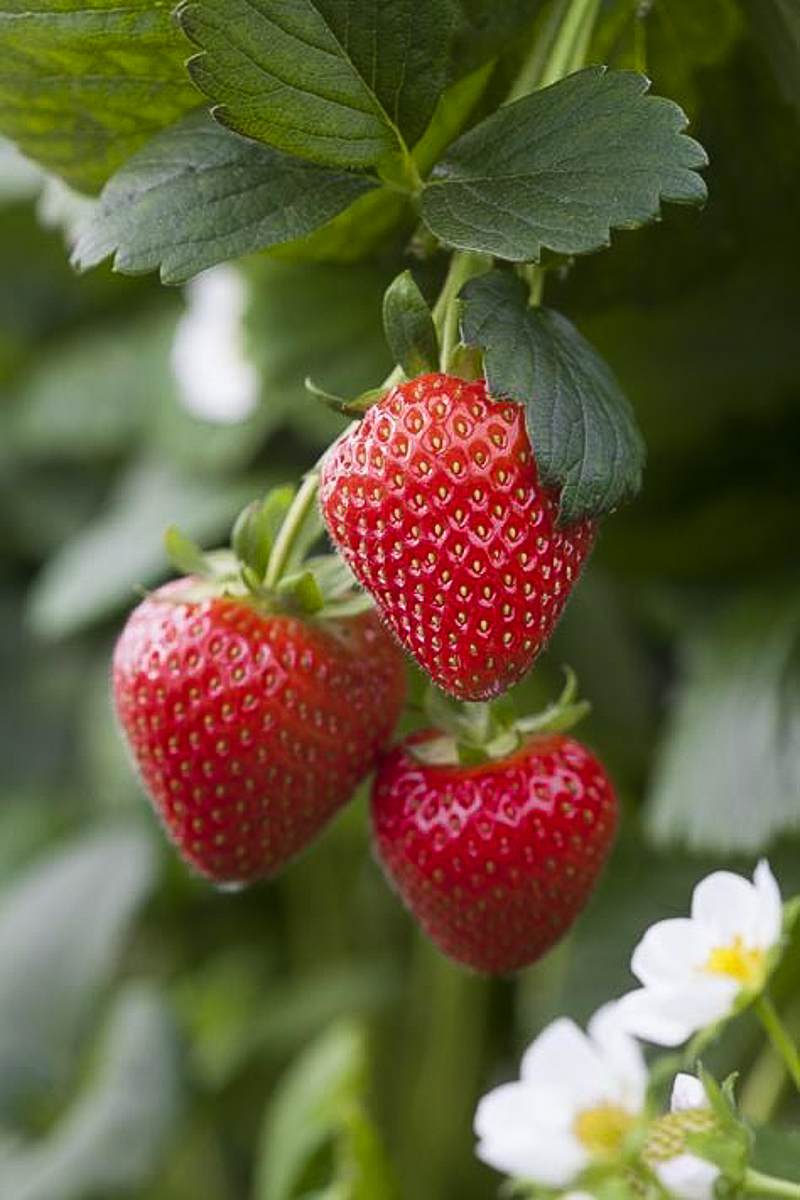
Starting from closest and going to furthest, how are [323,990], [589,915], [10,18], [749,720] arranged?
[10,18], [749,720], [589,915], [323,990]

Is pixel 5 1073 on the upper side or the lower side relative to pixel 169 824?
lower

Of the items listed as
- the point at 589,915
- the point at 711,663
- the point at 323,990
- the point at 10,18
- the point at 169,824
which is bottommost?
the point at 323,990

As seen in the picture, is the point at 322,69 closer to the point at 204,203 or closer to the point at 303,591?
the point at 204,203

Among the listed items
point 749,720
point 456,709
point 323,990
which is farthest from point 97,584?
point 456,709

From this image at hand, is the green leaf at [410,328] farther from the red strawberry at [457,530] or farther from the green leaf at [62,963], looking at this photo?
the green leaf at [62,963]

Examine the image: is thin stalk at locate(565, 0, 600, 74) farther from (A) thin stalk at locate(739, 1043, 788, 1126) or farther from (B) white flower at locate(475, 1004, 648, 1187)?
(A) thin stalk at locate(739, 1043, 788, 1126)

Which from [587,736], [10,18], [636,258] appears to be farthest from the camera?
[587,736]

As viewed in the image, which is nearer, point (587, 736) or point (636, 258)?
point (636, 258)

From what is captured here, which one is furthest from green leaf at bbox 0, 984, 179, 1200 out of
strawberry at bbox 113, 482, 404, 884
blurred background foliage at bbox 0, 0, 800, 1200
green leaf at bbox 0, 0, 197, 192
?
green leaf at bbox 0, 0, 197, 192

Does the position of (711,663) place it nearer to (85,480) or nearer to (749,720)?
(749,720)
